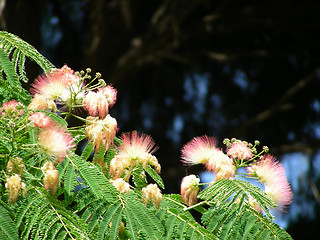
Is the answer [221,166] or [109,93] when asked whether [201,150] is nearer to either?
[221,166]

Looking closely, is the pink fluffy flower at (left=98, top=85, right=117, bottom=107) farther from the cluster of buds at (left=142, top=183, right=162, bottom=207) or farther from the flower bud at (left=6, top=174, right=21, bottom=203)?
the flower bud at (left=6, top=174, right=21, bottom=203)

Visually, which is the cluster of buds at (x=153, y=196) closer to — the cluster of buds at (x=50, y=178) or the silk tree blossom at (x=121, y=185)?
the silk tree blossom at (x=121, y=185)

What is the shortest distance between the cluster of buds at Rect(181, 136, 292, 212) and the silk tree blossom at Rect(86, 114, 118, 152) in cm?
34

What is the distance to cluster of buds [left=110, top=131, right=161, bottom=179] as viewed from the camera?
198 cm

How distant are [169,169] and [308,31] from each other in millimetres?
3095

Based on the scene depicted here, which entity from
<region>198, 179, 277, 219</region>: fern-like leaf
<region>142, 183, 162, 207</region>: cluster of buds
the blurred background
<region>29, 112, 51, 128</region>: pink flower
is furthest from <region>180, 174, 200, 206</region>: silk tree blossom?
the blurred background

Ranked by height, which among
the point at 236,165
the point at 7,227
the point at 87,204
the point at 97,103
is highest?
the point at 236,165

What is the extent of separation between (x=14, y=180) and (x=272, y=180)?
98 cm

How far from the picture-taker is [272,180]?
2141 millimetres

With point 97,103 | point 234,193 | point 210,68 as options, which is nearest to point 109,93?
point 97,103

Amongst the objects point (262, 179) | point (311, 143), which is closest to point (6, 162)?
point (262, 179)

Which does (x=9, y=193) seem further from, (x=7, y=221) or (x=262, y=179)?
(x=262, y=179)

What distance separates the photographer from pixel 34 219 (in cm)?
161

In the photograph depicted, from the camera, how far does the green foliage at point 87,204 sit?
1629mm
